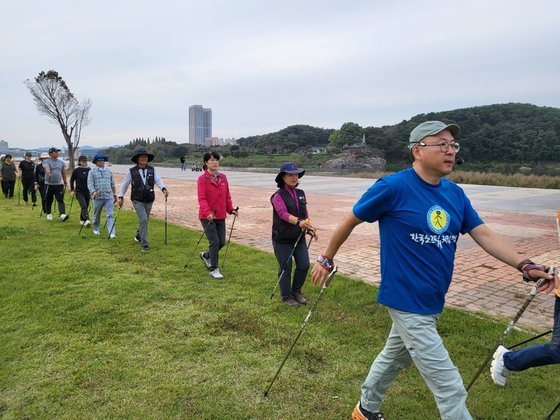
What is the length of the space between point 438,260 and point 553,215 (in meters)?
12.8

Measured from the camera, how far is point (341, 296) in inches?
206

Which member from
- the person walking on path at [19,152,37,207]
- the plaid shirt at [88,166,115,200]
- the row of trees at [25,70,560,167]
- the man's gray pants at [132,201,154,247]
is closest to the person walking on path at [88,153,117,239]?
the plaid shirt at [88,166,115,200]

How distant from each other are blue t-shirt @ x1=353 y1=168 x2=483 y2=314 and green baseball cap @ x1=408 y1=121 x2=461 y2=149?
209mm

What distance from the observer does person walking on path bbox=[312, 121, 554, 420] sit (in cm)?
230

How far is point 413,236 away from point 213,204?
4173 millimetres

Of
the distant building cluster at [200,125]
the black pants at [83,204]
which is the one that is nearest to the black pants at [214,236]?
the black pants at [83,204]

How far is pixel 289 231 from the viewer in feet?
16.2

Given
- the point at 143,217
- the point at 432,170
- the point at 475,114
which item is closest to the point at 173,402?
the point at 432,170

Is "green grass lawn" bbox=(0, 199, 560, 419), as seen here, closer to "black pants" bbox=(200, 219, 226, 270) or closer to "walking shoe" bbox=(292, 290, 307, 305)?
"walking shoe" bbox=(292, 290, 307, 305)

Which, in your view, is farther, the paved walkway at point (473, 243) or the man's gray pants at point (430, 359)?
the paved walkway at point (473, 243)

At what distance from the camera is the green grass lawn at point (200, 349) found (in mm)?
3044

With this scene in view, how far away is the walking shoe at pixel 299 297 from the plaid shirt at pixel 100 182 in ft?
18.1

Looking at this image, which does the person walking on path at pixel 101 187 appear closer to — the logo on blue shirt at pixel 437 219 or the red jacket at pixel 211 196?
the red jacket at pixel 211 196

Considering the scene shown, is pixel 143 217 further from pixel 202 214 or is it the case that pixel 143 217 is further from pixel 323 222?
pixel 323 222
